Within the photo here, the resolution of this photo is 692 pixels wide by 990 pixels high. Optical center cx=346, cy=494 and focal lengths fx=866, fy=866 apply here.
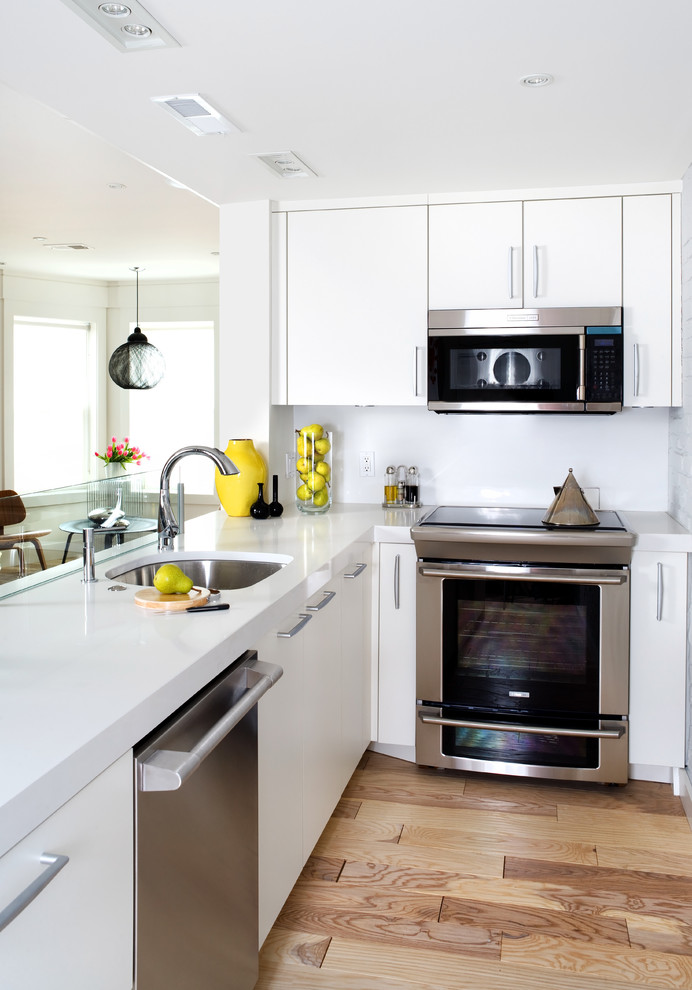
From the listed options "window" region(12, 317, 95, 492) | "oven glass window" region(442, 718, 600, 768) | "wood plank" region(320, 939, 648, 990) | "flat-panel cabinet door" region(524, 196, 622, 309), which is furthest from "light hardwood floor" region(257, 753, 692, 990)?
"window" region(12, 317, 95, 492)

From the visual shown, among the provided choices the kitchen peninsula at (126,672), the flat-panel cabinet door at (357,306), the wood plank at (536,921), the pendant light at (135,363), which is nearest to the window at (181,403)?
the pendant light at (135,363)

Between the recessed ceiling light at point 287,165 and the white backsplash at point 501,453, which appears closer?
the recessed ceiling light at point 287,165

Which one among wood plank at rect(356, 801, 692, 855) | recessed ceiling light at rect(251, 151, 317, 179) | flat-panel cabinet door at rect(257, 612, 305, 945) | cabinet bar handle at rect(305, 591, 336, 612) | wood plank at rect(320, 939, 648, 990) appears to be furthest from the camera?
recessed ceiling light at rect(251, 151, 317, 179)

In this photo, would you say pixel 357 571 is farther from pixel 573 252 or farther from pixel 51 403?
pixel 51 403

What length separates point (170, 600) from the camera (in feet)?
6.27

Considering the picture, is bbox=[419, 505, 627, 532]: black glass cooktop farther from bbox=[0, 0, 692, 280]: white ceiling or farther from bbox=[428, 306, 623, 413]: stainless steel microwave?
bbox=[0, 0, 692, 280]: white ceiling

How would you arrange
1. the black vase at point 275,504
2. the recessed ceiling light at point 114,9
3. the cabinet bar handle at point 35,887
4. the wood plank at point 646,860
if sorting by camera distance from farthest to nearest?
the black vase at point 275,504 → the wood plank at point 646,860 → the recessed ceiling light at point 114,9 → the cabinet bar handle at point 35,887

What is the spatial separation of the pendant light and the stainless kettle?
428 centimetres

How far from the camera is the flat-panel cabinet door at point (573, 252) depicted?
3.15 metres

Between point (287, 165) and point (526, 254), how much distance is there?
0.94m

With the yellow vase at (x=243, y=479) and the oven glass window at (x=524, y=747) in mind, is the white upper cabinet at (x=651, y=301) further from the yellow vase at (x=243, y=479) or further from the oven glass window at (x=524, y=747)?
the yellow vase at (x=243, y=479)

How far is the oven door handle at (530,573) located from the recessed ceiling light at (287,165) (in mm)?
1445

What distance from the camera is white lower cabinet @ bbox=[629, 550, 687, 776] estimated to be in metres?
2.94

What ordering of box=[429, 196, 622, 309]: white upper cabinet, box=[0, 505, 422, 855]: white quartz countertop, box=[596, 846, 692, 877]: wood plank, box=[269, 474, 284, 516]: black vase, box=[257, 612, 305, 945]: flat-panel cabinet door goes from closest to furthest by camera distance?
box=[0, 505, 422, 855]: white quartz countertop < box=[257, 612, 305, 945]: flat-panel cabinet door < box=[596, 846, 692, 877]: wood plank < box=[429, 196, 622, 309]: white upper cabinet < box=[269, 474, 284, 516]: black vase
